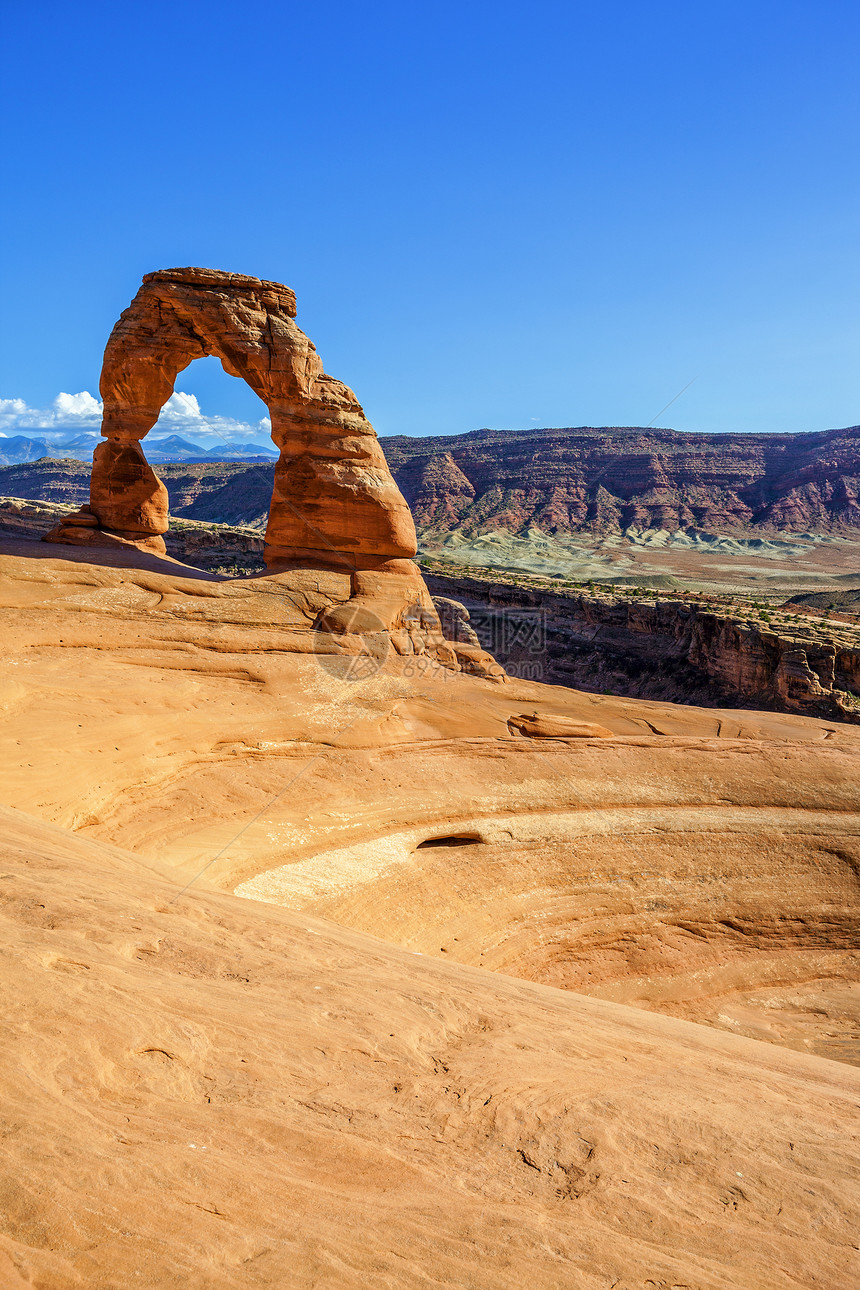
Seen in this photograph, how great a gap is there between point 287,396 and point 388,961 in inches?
580

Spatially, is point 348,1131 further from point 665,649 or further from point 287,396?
point 665,649

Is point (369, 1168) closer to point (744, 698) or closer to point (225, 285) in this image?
point (225, 285)

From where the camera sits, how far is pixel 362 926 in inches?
372

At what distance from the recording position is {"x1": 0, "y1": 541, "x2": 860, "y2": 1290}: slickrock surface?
3094mm

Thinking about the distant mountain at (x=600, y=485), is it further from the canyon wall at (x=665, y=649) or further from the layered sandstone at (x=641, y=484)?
the canyon wall at (x=665, y=649)

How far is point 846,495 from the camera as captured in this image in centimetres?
12256

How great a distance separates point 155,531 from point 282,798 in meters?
12.5

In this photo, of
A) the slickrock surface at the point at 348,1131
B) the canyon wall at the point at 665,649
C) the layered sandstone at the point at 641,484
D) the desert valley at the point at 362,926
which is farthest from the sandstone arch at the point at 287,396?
the layered sandstone at the point at 641,484

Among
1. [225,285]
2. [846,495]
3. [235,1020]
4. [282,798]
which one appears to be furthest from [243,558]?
[846,495]

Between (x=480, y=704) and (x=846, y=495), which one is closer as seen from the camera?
(x=480, y=704)

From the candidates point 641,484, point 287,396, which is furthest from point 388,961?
point 641,484

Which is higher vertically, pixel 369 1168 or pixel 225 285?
pixel 225 285

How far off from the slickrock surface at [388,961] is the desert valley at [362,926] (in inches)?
1.1

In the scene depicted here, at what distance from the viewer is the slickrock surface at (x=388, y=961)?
3.09 m
